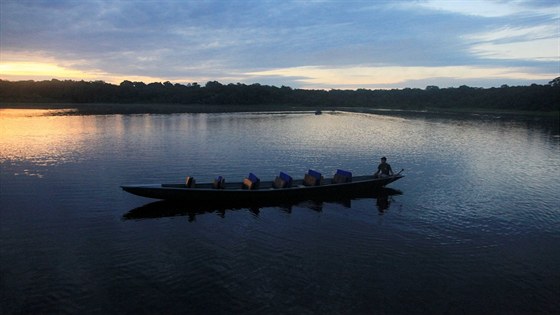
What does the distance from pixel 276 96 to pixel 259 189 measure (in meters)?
137

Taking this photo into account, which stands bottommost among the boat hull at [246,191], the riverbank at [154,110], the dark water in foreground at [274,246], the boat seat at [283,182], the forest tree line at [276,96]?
the dark water in foreground at [274,246]

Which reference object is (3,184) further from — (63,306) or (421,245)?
(421,245)

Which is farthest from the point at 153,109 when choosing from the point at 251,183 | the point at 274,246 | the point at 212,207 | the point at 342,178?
the point at 274,246

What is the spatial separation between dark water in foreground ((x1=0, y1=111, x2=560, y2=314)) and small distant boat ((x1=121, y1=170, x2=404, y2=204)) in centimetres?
78

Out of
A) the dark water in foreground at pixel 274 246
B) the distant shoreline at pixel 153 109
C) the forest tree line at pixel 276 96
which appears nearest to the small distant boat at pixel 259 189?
the dark water in foreground at pixel 274 246

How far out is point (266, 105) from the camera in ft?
486

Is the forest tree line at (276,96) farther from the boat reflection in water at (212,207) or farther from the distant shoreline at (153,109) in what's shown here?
the boat reflection in water at (212,207)

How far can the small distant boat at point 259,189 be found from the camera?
1931 cm

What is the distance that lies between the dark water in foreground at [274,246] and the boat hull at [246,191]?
755 millimetres

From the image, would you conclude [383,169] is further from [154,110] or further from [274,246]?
[154,110]

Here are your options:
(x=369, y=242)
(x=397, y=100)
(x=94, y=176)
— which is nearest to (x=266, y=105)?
(x=397, y=100)

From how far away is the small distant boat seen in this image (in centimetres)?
1931

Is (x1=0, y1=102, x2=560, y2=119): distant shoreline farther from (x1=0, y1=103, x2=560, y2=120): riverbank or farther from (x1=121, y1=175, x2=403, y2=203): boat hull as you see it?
(x1=121, y1=175, x2=403, y2=203): boat hull

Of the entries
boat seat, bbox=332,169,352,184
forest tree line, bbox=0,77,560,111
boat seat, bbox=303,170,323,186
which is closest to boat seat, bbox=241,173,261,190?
boat seat, bbox=303,170,323,186
